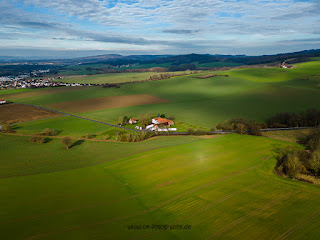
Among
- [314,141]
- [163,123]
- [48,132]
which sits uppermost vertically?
Answer: [314,141]

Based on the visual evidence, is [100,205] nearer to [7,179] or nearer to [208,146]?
[7,179]

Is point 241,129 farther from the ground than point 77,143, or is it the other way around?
point 241,129

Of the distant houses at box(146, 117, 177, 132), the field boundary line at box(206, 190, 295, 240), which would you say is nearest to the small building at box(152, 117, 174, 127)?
the distant houses at box(146, 117, 177, 132)

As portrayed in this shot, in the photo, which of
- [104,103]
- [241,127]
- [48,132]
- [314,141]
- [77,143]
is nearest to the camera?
[314,141]

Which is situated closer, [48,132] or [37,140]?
[37,140]

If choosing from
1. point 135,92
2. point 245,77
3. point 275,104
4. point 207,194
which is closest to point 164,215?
point 207,194

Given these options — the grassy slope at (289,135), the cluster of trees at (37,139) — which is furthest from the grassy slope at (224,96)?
the cluster of trees at (37,139)

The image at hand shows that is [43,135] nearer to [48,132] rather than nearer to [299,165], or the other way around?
[48,132]

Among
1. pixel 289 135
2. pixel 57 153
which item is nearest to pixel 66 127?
pixel 57 153

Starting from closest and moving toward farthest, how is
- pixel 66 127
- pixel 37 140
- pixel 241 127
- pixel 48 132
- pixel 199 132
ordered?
pixel 37 140
pixel 241 127
pixel 199 132
pixel 48 132
pixel 66 127
